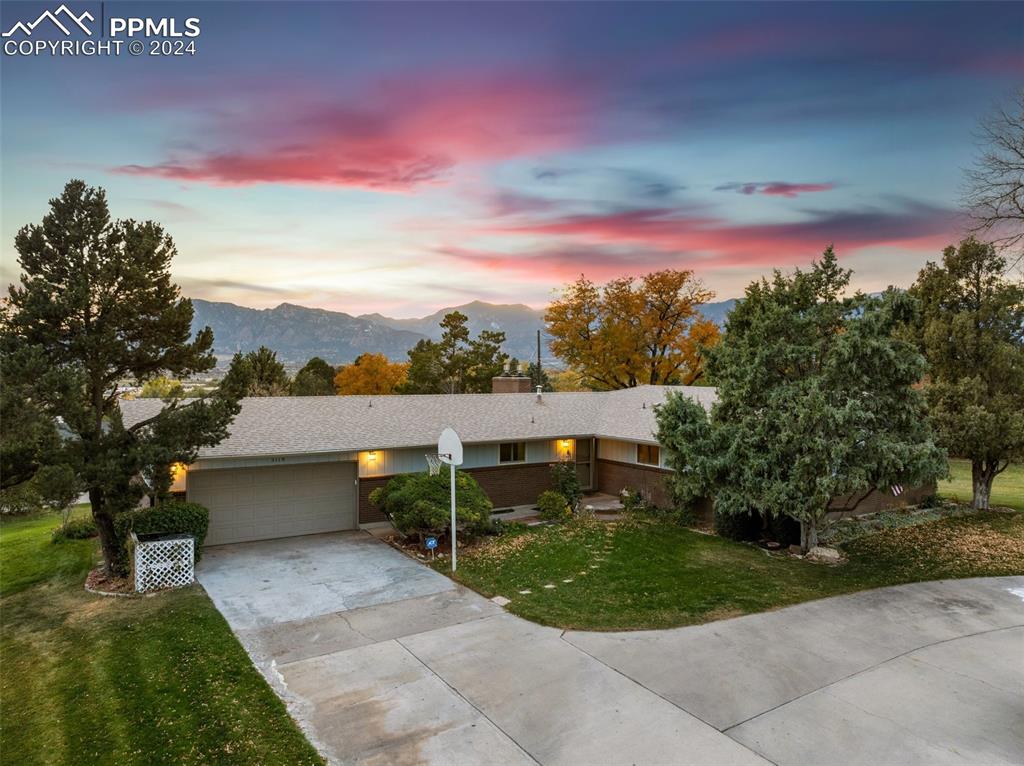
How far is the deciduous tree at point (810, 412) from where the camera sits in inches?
491

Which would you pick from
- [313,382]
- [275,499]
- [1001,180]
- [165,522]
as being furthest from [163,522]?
[313,382]

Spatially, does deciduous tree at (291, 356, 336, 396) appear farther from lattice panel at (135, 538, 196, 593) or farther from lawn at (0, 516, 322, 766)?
lawn at (0, 516, 322, 766)

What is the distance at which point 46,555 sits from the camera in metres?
14.8

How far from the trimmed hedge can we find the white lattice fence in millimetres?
309

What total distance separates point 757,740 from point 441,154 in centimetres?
1840

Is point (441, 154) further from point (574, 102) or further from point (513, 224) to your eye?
point (513, 224)

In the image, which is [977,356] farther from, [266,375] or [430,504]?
[266,375]

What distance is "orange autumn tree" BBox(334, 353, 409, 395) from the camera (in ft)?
165

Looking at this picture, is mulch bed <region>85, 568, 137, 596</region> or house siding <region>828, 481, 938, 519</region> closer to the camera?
mulch bed <region>85, 568, 137, 596</region>

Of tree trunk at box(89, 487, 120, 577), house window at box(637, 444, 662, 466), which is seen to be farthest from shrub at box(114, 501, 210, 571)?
house window at box(637, 444, 662, 466)

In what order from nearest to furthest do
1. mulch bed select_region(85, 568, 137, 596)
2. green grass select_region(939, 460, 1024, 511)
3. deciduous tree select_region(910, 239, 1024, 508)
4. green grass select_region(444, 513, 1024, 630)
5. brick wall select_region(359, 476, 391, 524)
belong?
green grass select_region(444, 513, 1024, 630) < mulch bed select_region(85, 568, 137, 596) < brick wall select_region(359, 476, 391, 524) < deciduous tree select_region(910, 239, 1024, 508) < green grass select_region(939, 460, 1024, 511)

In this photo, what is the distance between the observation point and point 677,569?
12711 mm

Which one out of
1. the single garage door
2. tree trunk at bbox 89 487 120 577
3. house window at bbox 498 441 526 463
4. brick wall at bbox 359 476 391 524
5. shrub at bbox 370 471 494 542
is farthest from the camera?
house window at bbox 498 441 526 463

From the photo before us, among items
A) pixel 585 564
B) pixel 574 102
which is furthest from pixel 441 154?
pixel 585 564
